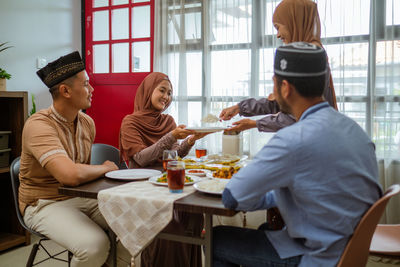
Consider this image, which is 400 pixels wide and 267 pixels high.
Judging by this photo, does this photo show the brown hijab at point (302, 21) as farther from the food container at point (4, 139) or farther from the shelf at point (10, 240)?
the shelf at point (10, 240)

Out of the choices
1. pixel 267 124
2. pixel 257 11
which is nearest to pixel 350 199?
pixel 267 124

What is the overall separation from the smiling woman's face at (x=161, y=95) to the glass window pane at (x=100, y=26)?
6.31 ft

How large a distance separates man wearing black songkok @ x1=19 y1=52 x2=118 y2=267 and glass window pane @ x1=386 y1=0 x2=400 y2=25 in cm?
268

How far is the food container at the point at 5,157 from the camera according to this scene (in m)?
2.89

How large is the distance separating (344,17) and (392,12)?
1.31 ft

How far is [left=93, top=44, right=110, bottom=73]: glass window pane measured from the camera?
4.14 meters

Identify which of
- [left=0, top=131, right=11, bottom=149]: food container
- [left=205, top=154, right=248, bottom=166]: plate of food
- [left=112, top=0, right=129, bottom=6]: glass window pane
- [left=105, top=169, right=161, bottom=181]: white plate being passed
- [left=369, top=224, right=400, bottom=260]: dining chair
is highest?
[left=112, top=0, right=129, bottom=6]: glass window pane

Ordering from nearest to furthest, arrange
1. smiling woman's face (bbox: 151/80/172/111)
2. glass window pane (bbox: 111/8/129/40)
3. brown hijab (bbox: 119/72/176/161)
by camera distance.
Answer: brown hijab (bbox: 119/72/176/161), smiling woman's face (bbox: 151/80/172/111), glass window pane (bbox: 111/8/129/40)

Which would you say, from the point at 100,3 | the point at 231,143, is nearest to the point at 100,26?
the point at 100,3

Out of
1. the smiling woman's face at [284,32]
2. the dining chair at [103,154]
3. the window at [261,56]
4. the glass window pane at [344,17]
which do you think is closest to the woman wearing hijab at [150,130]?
the dining chair at [103,154]

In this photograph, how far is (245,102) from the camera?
252 centimetres

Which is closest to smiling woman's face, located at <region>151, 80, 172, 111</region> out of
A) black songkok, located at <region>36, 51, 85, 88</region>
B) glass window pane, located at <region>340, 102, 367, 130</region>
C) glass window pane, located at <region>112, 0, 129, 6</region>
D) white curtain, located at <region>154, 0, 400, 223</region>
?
white curtain, located at <region>154, 0, 400, 223</region>

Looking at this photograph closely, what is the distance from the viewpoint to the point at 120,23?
4.05 m

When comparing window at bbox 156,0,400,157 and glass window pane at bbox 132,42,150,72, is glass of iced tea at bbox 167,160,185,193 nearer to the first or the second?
window at bbox 156,0,400,157
